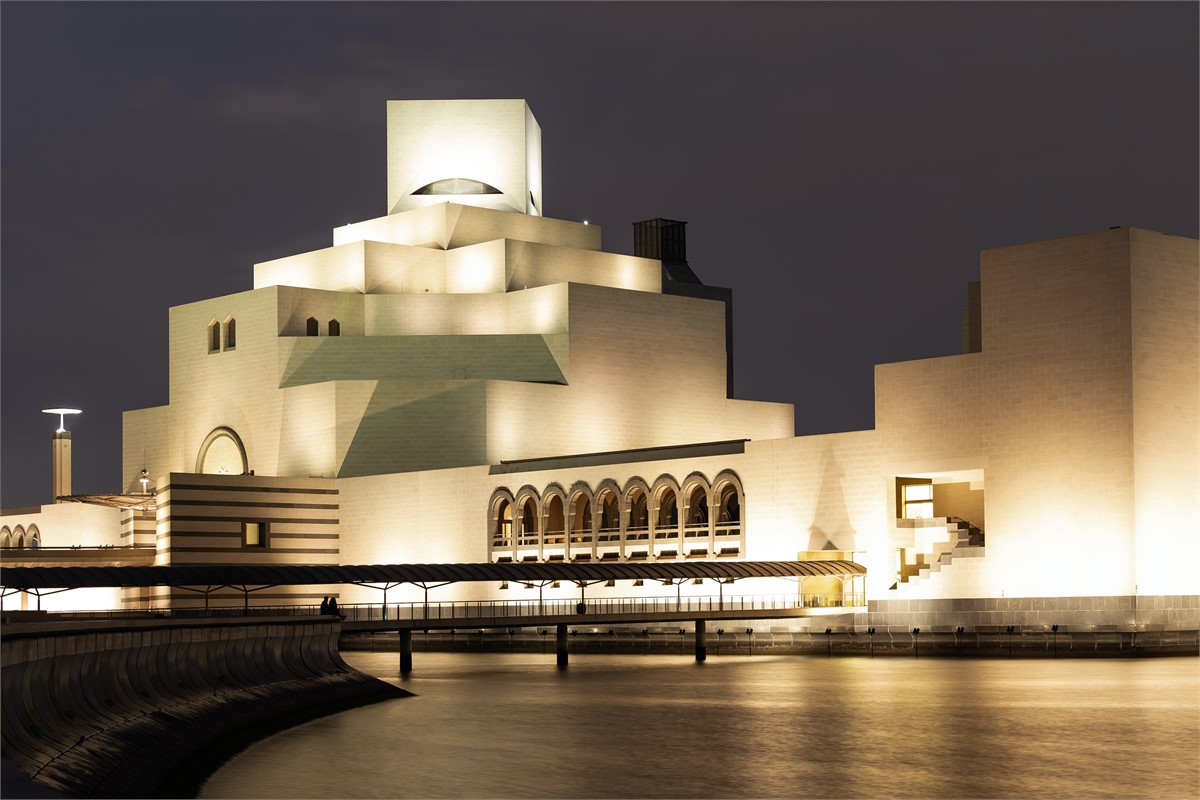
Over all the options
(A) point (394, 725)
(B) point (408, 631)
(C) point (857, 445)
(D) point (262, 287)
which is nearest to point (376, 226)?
(D) point (262, 287)

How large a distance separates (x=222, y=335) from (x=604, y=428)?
21.5 m

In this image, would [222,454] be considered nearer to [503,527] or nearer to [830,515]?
[503,527]

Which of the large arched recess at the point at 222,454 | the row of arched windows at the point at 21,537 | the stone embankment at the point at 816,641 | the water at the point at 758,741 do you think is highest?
the large arched recess at the point at 222,454

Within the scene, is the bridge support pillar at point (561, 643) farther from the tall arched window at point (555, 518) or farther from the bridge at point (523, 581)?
the tall arched window at point (555, 518)

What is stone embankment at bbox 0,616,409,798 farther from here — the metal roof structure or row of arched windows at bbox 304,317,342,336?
row of arched windows at bbox 304,317,342,336

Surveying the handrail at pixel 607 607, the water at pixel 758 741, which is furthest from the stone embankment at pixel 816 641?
the water at pixel 758 741

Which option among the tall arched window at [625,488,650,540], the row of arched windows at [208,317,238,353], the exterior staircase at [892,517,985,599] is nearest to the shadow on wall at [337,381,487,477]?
the tall arched window at [625,488,650,540]

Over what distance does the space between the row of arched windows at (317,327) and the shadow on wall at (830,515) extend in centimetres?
3164

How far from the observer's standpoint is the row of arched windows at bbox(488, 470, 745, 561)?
227 feet

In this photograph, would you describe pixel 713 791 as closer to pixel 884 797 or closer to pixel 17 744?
pixel 884 797

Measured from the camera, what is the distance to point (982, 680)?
4216cm

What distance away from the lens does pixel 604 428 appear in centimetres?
8575

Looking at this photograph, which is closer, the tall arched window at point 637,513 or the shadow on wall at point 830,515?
the shadow on wall at point 830,515

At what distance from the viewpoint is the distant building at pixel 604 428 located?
57.5 metres
